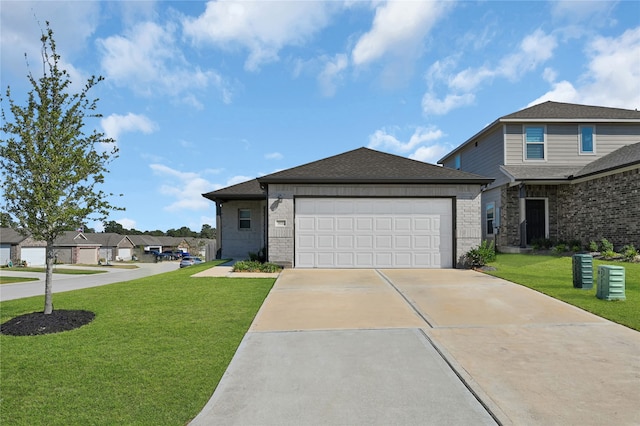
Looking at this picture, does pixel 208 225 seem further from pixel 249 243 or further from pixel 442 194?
pixel 442 194

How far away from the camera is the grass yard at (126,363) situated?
12.0ft

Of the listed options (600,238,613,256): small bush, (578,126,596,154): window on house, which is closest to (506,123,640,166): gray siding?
(578,126,596,154): window on house

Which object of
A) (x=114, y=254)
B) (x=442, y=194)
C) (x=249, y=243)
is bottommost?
(x=114, y=254)

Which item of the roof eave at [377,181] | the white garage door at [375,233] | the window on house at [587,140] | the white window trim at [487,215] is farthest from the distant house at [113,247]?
the window on house at [587,140]

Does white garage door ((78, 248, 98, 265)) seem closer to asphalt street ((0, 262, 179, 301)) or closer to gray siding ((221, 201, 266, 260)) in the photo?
asphalt street ((0, 262, 179, 301))

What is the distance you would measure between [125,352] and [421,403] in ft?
13.1

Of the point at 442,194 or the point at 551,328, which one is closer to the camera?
the point at 551,328

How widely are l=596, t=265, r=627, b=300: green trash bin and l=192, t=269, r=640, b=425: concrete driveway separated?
1.12m

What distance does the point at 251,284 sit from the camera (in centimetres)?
1052

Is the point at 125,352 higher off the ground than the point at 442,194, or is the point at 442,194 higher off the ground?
the point at 442,194

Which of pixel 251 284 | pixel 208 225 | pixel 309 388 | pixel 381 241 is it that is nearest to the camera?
pixel 309 388

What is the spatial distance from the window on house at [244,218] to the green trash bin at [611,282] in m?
15.4

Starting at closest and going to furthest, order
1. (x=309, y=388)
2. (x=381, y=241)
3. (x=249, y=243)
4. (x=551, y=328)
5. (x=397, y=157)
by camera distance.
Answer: (x=309, y=388) → (x=551, y=328) → (x=381, y=241) → (x=397, y=157) → (x=249, y=243)

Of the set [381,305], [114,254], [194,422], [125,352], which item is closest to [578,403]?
[194,422]
